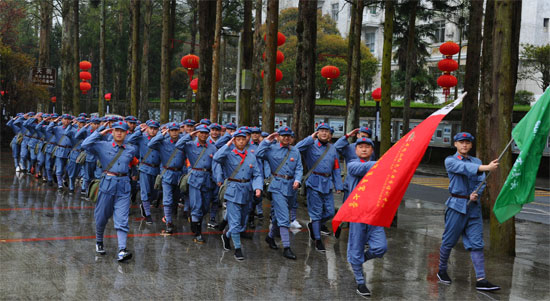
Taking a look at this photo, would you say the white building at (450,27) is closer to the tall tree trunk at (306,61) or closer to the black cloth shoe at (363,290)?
the tall tree trunk at (306,61)

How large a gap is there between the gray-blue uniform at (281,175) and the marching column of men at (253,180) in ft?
0.05

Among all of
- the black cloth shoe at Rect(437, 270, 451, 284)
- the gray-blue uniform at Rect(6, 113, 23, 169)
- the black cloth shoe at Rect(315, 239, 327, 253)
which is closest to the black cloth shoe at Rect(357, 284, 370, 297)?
the black cloth shoe at Rect(437, 270, 451, 284)

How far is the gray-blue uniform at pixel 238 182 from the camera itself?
31.6 ft

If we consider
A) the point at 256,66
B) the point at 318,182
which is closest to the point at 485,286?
the point at 318,182

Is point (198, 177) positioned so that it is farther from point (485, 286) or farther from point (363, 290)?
point (485, 286)

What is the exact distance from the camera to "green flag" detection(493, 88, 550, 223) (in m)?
7.02

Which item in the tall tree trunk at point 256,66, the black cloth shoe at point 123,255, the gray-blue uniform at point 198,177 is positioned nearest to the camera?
the black cloth shoe at point 123,255

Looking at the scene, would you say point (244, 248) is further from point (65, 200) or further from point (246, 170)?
point (65, 200)

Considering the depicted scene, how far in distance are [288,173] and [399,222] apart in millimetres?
4692

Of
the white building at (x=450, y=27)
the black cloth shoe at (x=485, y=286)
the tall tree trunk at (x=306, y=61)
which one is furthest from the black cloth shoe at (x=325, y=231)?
the white building at (x=450, y=27)

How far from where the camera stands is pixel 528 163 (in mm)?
7031

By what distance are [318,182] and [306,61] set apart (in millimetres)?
6720

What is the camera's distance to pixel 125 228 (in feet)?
29.8

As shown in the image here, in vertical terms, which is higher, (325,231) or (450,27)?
(450,27)
